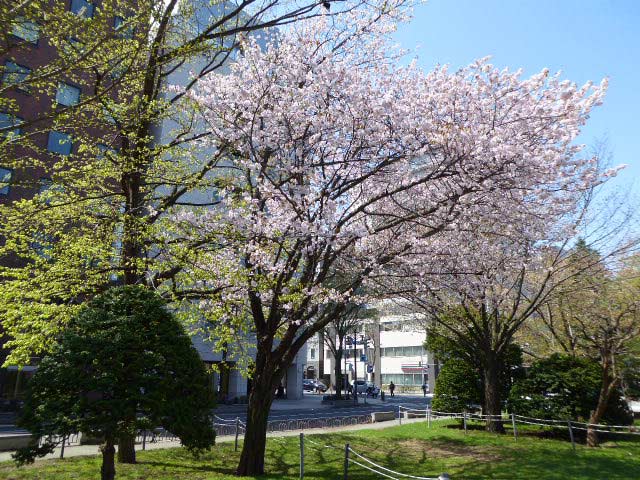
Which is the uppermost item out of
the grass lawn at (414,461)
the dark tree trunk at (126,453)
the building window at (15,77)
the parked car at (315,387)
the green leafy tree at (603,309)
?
the building window at (15,77)

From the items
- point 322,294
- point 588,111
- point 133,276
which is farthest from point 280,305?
point 588,111

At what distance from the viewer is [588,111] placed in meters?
10.4

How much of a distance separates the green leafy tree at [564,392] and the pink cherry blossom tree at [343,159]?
337 inches

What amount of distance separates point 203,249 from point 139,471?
512 cm

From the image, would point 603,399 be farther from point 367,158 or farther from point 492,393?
point 367,158

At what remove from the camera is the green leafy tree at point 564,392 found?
15.9 metres

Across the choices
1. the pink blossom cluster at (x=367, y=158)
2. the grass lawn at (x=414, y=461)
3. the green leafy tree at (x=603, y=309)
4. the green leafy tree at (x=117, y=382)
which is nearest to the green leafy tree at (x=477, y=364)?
the green leafy tree at (x=603, y=309)

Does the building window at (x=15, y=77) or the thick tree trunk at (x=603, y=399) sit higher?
the building window at (x=15, y=77)

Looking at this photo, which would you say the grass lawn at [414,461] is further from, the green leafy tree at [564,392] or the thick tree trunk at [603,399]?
the green leafy tree at [564,392]

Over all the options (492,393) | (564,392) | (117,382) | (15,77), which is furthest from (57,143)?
(564,392)

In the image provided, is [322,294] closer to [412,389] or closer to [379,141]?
[379,141]

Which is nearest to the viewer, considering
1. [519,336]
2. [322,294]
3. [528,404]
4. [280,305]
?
[322,294]

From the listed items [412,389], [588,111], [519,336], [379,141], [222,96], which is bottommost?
[412,389]

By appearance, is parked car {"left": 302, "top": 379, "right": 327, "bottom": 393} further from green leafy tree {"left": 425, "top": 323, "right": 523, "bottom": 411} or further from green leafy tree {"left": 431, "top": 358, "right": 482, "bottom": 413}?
green leafy tree {"left": 425, "top": 323, "right": 523, "bottom": 411}
